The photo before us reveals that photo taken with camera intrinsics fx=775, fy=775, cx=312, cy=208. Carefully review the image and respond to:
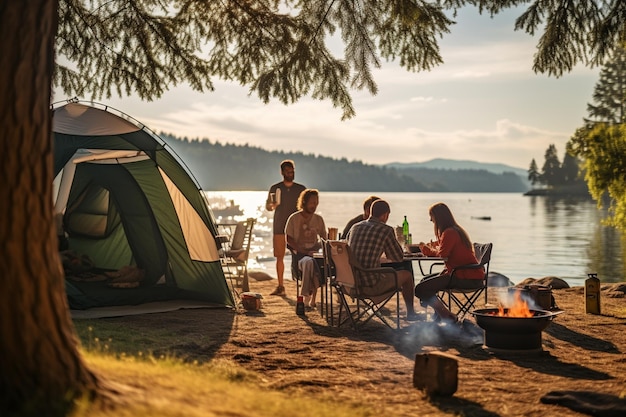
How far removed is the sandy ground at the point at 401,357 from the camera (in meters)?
5.30

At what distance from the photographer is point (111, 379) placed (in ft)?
13.8

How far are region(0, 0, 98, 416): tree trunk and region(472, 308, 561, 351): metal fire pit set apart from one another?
3.95 meters

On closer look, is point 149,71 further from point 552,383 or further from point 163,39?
point 552,383

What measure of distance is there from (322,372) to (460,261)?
2.43 metres

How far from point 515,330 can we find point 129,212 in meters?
5.87

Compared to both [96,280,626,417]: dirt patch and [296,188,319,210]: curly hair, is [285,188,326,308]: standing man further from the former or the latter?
[96,280,626,417]: dirt patch

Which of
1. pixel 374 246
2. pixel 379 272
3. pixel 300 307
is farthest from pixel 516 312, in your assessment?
pixel 300 307

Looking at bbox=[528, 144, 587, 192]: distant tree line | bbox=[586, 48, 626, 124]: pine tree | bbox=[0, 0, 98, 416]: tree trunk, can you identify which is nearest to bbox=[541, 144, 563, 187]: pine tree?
bbox=[528, 144, 587, 192]: distant tree line

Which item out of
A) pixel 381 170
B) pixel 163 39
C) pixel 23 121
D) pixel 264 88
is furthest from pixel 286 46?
pixel 381 170

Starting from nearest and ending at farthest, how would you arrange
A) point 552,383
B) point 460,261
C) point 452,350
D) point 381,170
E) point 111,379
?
point 111,379 < point 552,383 < point 452,350 < point 460,261 < point 381,170

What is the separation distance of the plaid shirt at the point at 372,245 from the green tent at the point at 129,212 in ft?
8.14

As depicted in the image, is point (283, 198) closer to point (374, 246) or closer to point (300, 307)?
point (300, 307)

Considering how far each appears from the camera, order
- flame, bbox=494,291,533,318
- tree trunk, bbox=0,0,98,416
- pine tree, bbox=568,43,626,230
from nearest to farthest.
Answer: tree trunk, bbox=0,0,98,416
flame, bbox=494,291,533,318
pine tree, bbox=568,43,626,230

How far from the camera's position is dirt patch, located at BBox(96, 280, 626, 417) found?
17.5 feet
